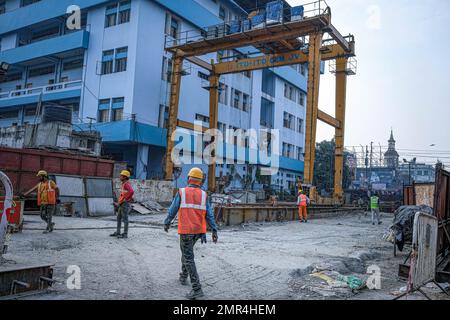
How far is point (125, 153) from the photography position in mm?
27391

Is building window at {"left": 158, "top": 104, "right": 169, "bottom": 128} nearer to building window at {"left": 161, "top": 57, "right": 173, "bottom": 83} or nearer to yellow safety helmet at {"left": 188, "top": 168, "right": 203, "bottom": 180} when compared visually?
building window at {"left": 161, "top": 57, "right": 173, "bottom": 83}

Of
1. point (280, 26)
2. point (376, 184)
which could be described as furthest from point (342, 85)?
point (376, 184)

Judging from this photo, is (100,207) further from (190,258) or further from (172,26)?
(172,26)

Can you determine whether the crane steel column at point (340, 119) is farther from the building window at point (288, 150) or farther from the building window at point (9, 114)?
the building window at point (9, 114)

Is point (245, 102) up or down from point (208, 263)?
up

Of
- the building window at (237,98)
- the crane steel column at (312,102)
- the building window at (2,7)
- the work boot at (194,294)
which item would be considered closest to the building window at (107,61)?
the building window at (237,98)

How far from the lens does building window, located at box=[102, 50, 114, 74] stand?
25.9m

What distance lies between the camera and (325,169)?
46.6 meters

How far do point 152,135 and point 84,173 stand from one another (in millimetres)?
9248

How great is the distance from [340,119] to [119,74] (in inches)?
573

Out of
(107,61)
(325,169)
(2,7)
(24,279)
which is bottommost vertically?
(24,279)

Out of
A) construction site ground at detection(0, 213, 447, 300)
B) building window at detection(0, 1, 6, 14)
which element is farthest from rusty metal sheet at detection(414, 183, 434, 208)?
→ building window at detection(0, 1, 6, 14)

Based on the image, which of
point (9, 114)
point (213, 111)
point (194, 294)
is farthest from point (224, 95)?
point (194, 294)

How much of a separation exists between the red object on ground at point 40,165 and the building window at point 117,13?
509 inches
